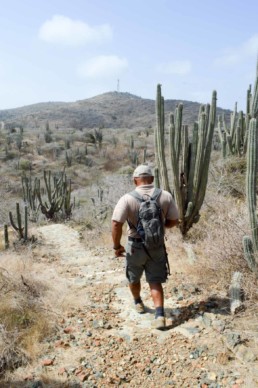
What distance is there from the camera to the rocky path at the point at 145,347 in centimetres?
304

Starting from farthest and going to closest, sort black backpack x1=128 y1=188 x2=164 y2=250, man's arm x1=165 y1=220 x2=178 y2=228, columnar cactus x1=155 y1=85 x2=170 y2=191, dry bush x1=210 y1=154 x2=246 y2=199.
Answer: dry bush x1=210 y1=154 x2=246 y2=199, columnar cactus x1=155 y1=85 x2=170 y2=191, man's arm x1=165 y1=220 x2=178 y2=228, black backpack x1=128 y1=188 x2=164 y2=250

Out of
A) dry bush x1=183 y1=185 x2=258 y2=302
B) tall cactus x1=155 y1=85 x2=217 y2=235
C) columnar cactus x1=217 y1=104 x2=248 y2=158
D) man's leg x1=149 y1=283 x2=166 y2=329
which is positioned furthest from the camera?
columnar cactus x1=217 y1=104 x2=248 y2=158

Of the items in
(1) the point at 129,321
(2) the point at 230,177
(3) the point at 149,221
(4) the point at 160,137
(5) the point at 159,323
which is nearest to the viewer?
(3) the point at 149,221

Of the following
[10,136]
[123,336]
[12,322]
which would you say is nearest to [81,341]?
[123,336]

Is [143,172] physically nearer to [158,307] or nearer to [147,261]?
[147,261]

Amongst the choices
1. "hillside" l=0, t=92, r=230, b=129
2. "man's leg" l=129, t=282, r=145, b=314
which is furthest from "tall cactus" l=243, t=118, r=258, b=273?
"hillside" l=0, t=92, r=230, b=129

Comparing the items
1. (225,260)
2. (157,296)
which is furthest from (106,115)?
(157,296)

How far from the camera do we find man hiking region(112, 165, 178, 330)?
3568 mm

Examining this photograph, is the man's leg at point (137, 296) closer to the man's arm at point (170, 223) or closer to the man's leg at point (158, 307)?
the man's leg at point (158, 307)

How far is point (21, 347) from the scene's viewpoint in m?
3.60

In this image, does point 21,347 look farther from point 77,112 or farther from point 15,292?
point 77,112

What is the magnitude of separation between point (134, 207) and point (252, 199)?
4.48 ft

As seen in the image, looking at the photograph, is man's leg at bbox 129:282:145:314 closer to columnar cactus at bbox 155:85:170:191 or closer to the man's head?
the man's head

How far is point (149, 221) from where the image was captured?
3.54m
